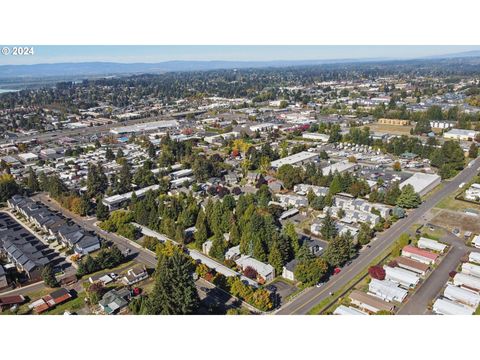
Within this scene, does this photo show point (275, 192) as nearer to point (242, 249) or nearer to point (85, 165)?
point (242, 249)

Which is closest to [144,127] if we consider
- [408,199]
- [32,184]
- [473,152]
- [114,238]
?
[32,184]

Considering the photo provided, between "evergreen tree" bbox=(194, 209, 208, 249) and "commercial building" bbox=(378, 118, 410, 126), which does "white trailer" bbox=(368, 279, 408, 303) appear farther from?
"commercial building" bbox=(378, 118, 410, 126)

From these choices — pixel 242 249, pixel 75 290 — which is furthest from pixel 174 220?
pixel 75 290

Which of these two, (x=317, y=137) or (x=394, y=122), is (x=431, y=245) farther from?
(x=394, y=122)

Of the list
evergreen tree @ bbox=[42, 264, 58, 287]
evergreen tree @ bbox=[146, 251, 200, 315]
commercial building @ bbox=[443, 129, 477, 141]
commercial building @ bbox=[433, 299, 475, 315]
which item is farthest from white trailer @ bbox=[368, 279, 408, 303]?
commercial building @ bbox=[443, 129, 477, 141]

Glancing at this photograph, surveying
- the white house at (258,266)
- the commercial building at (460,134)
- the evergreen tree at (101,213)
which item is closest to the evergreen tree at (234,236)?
the white house at (258,266)

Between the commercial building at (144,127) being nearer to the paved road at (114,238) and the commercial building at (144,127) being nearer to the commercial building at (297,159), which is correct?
the commercial building at (297,159)
